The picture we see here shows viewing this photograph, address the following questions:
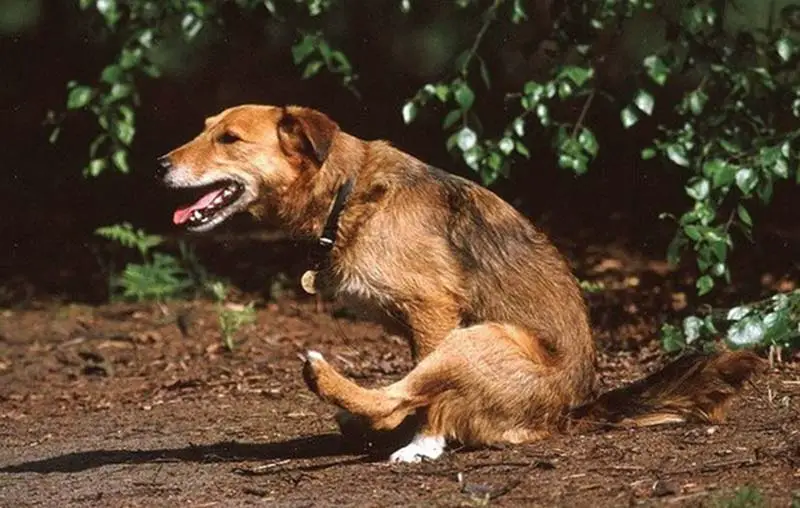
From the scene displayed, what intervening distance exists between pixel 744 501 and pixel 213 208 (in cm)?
328

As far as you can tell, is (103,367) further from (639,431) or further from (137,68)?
(639,431)

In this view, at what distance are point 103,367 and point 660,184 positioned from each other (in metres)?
5.57

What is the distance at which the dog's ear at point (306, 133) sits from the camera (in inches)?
292

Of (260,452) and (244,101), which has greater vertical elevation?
(244,101)

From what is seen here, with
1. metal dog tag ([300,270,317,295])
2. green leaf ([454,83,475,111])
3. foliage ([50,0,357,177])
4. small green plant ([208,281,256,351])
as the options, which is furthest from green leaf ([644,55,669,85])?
small green plant ([208,281,256,351])

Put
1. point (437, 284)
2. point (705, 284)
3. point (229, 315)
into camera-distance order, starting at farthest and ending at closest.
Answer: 1. point (229, 315)
2. point (705, 284)
3. point (437, 284)

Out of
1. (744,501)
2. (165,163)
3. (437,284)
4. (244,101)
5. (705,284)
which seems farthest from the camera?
(244,101)

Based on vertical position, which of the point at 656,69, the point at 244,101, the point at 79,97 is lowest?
the point at 244,101

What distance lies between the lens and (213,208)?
7789 millimetres

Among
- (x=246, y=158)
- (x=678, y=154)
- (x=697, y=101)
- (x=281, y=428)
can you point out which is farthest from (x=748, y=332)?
(x=246, y=158)

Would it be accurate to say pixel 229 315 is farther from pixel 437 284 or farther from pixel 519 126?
pixel 437 284

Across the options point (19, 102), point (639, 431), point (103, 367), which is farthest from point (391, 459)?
point (19, 102)

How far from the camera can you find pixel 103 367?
10062mm

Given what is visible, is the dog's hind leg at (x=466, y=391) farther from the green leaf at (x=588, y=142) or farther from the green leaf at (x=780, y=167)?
the green leaf at (x=588, y=142)
